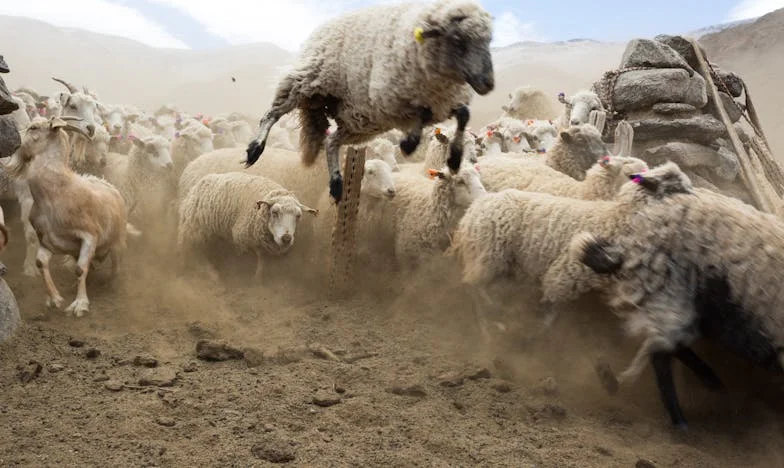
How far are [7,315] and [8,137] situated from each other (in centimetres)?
173

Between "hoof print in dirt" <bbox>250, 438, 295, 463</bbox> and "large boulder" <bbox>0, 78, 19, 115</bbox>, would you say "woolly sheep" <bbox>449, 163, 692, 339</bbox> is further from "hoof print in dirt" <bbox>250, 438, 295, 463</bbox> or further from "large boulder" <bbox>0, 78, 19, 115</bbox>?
"large boulder" <bbox>0, 78, 19, 115</bbox>

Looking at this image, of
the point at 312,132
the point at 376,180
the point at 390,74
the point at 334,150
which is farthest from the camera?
the point at 376,180

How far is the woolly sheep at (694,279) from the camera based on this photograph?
11.9ft

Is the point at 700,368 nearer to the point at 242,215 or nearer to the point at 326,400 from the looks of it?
the point at 326,400

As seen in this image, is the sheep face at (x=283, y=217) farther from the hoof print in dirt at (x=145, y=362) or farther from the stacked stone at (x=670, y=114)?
the stacked stone at (x=670, y=114)

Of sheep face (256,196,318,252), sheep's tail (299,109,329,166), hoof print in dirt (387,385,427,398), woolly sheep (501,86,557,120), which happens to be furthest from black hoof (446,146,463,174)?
woolly sheep (501,86,557,120)

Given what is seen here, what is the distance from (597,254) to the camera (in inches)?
155

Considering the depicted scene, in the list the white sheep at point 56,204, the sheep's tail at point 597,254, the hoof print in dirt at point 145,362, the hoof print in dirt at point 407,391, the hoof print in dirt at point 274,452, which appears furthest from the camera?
the white sheep at point 56,204

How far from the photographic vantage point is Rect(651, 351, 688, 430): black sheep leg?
400 cm

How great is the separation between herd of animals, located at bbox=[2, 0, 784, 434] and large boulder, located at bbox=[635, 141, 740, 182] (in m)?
0.60

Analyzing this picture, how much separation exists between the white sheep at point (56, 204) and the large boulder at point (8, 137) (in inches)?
12.0

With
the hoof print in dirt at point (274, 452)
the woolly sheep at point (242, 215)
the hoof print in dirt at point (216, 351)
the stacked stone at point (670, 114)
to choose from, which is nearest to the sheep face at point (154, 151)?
the woolly sheep at point (242, 215)

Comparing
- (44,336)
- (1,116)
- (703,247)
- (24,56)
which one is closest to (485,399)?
(703,247)

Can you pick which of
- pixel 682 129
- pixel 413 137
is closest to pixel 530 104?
pixel 682 129
